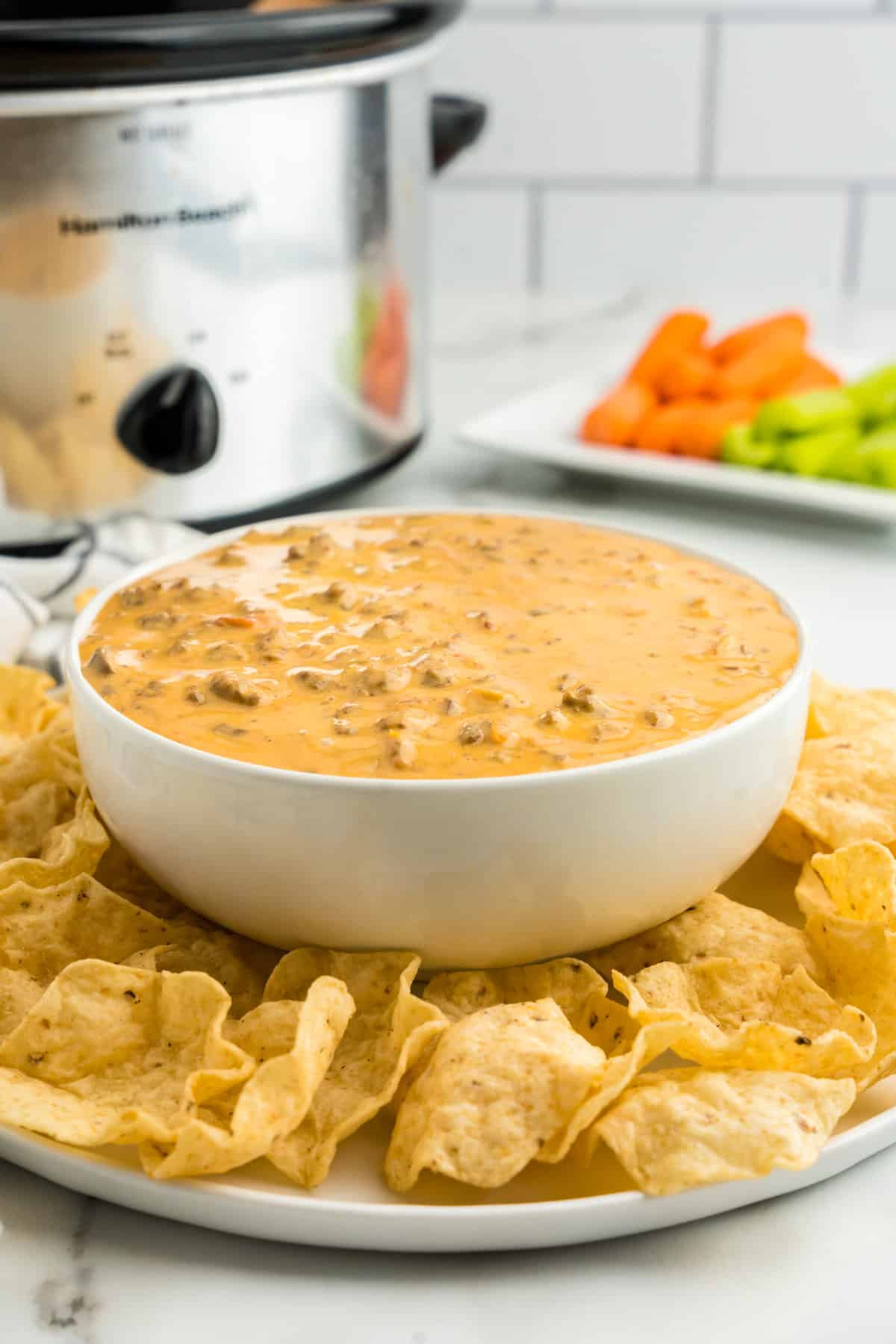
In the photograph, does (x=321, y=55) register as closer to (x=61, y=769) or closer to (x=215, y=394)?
(x=215, y=394)

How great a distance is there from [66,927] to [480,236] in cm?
217

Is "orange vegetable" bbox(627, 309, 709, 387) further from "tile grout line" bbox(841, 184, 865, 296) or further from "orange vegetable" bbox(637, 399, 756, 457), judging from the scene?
"tile grout line" bbox(841, 184, 865, 296)

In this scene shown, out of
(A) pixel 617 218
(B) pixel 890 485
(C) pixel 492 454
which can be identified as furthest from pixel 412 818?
(A) pixel 617 218

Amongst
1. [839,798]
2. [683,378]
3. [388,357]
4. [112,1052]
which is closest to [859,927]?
[839,798]

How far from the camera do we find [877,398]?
1.77 meters

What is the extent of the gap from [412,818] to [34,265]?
71 centimetres

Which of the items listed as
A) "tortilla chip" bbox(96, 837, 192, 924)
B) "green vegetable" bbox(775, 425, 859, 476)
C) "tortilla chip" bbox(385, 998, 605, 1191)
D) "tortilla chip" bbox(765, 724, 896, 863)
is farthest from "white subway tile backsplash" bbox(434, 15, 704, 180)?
"tortilla chip" bbox(385, 998, 605, 1191)

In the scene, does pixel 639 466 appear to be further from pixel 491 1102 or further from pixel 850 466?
pixel 491 1102

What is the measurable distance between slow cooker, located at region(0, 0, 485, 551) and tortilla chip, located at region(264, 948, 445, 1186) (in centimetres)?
65

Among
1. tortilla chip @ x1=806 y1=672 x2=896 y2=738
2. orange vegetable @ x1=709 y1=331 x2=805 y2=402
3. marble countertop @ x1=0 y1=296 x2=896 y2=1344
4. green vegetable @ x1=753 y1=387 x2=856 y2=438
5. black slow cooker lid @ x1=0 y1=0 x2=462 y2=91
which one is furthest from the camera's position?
orange vegetable @ x1=709 y1=331 x2=805 y2=402

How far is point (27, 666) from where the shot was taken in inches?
47.1

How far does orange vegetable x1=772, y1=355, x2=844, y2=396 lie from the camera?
189cm

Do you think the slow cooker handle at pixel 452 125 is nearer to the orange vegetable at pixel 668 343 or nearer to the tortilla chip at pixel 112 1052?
the orange vegetable at pixel 668 343

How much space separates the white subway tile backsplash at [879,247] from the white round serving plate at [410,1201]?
90.0 inches
